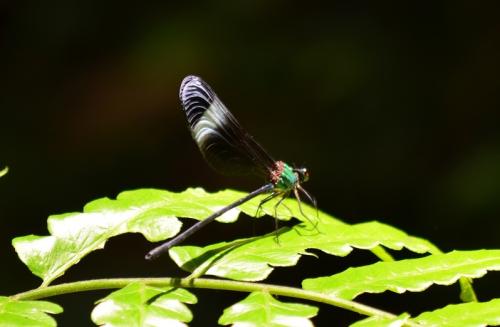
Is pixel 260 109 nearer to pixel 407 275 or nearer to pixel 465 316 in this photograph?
pixel 407 275

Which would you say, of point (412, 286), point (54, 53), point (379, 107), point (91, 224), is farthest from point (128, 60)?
point (412, 286)

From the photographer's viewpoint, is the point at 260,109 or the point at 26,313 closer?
the point at 26,313

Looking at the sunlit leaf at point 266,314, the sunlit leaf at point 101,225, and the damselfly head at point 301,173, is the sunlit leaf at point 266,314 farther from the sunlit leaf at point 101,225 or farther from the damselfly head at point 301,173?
the damselfly head at point 301,173

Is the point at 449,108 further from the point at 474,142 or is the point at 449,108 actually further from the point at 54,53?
the point at 54,53

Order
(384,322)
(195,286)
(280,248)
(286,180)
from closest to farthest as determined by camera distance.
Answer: (384,322), (195,286), (280,248), (286,180)

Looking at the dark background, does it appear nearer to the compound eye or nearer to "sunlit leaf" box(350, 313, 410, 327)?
the compound eye

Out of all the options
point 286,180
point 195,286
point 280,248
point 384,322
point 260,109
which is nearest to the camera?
point 384,322

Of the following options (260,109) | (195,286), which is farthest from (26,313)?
(260,109)

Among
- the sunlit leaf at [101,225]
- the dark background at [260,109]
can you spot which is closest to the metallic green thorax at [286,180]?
the sunlit leaf at [101,225]
